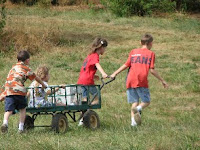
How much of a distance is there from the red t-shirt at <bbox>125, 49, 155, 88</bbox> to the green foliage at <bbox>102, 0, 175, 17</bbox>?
1907cm

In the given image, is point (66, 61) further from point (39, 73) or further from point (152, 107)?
point (39, 73)

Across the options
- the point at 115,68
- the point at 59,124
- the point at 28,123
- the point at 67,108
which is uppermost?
the point at 67,108

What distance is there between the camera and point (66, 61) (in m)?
16.9

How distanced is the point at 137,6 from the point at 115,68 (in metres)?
13.1

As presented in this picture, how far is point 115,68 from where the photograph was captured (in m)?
15.7

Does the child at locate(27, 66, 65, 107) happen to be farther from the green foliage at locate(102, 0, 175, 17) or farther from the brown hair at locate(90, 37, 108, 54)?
the green foliage at locate(102, 0, 175, 17)

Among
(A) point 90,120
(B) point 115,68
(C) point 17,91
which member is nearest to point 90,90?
(A) point 90,120

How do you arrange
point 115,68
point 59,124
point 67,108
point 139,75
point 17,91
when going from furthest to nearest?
point 115,68 → point 139,75 → point 67,108 → point 59,124 → point 17,91

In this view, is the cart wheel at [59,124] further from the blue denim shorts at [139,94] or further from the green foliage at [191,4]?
the green foliage at [191,4]

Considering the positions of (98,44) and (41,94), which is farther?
(98,44)

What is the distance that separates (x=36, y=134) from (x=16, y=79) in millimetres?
847

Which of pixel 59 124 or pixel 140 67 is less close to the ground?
pixel 140 67

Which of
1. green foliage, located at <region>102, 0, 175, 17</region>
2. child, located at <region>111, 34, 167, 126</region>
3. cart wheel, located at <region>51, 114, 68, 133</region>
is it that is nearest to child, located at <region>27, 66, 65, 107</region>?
cart wheel, located at <region>51, 114, 68, 133</region>

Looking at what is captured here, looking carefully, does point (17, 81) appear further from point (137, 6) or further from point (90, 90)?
point (137, 6)
